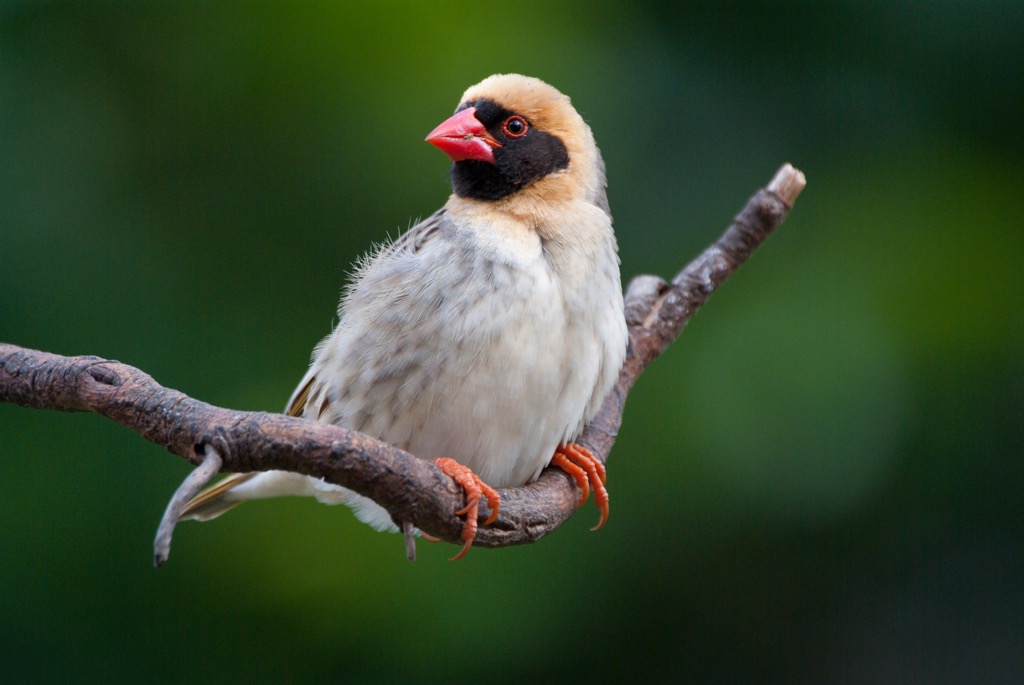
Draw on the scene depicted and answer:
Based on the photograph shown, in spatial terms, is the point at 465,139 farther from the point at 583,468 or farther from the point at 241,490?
the point at 241,490

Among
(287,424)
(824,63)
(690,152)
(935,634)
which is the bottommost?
(287,424)

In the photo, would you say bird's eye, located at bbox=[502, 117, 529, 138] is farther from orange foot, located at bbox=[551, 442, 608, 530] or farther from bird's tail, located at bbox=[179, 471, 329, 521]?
bird's tail, located at bbox=[179, 471, 329, 521]

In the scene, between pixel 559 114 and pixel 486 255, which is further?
pixel 559 114

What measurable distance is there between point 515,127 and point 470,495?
98 cm

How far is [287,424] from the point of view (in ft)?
5.59

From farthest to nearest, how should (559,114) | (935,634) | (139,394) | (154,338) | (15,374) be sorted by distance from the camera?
(935,634), (154,338), (559,114), (15,374), (139,394)

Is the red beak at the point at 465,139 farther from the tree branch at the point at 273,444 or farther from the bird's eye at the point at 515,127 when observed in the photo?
the tree branch at the point at 273,444

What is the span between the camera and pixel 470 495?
2.08m

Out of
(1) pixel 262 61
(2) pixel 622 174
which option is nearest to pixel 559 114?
(2) pixel 622 174

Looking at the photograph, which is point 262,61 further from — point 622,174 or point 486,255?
point 486,255

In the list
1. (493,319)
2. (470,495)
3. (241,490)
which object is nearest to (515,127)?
(493,319)

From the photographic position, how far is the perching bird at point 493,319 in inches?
92.8

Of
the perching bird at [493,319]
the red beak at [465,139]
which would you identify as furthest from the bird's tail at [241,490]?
the red beak at [465,139]

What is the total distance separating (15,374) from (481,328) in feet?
2.93
